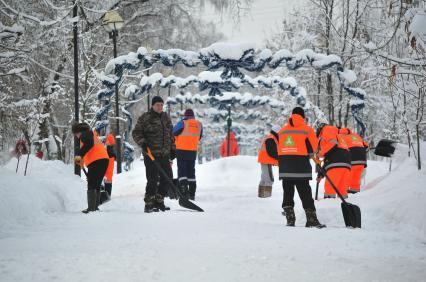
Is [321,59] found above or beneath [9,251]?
above

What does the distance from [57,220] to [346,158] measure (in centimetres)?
479

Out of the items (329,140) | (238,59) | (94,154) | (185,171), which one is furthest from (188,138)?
(238,59)

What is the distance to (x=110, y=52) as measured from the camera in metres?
23.1

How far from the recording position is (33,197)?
23.1 feet

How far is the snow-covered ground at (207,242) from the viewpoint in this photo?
3.54m

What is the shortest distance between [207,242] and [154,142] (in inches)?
129

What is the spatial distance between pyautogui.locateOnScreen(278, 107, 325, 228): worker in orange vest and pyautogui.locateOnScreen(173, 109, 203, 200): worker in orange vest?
382 centimetres

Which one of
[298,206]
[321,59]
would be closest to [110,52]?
[321,59]

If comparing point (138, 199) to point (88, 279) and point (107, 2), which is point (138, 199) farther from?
point (107, 2)

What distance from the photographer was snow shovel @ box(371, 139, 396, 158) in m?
10.5

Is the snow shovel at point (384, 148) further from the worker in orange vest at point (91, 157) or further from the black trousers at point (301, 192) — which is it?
the worker in orange vest at point (91, 157)

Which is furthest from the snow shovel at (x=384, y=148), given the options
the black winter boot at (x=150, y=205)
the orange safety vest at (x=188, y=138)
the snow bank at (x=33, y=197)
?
the snow bank at (x=33, y=197)

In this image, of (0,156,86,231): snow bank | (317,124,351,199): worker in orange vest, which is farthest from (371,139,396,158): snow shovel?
(0,156,86,231): snow bank

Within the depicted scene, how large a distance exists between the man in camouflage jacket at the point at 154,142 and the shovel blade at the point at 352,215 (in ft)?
9.36
